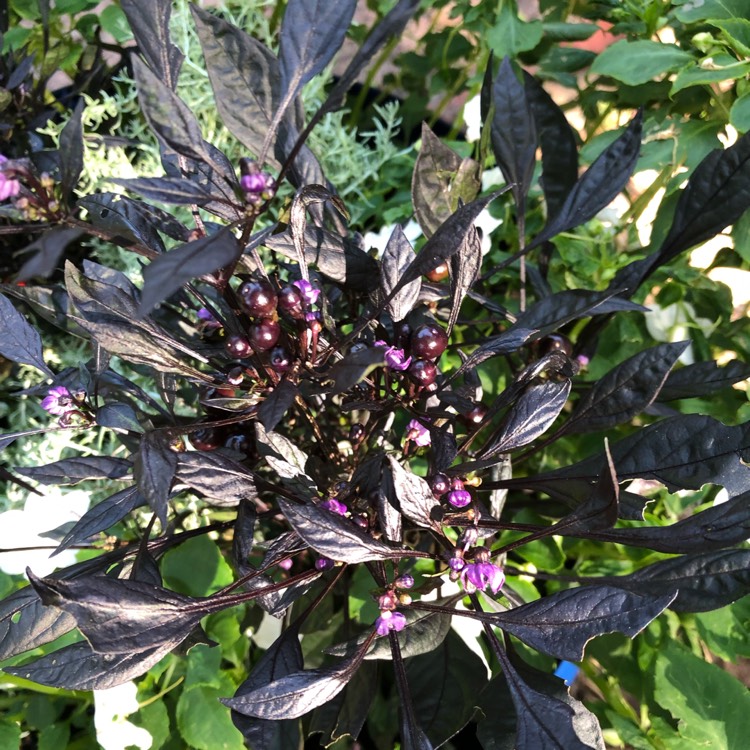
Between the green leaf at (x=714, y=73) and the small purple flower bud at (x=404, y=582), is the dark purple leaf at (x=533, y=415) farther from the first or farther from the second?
the green leaf at (x=714, y=73)

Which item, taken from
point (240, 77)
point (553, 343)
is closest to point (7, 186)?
point (240, 77)

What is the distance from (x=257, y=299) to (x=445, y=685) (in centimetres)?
29

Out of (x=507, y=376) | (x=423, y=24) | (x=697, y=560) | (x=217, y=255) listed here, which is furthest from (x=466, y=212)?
(x=423, y=24)

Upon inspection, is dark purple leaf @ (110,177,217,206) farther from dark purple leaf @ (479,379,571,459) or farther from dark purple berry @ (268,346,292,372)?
dark purple leaf @ (479,379,571,459)

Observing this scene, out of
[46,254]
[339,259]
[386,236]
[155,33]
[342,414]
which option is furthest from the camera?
[386,236]

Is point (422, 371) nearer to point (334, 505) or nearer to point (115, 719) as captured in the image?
point (334, 505)

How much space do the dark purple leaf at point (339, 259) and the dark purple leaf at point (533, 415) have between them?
0.39ft

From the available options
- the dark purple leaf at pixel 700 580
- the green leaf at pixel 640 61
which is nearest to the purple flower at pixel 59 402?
the dark purple leaf at pixel 700 580

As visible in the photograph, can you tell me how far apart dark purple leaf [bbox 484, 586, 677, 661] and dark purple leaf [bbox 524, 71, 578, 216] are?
0.92ft

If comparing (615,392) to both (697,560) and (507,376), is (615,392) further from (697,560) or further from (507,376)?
(507,376)

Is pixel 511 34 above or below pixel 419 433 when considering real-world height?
above

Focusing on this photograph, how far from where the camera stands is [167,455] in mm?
323

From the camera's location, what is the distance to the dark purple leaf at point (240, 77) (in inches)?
13.0

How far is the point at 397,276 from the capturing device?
1.24 ft
